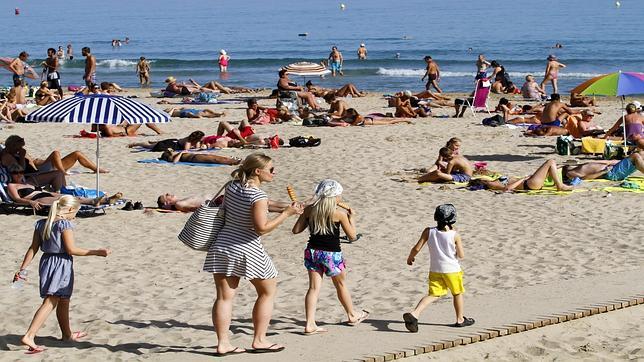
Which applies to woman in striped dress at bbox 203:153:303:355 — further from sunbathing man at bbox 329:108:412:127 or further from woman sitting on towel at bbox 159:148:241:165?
sunbathing man at bbox 329:108:412:127

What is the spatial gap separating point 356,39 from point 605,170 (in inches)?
2237

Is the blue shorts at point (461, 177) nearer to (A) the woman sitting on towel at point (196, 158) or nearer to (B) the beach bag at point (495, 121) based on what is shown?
(A) the woman sitting on towel at point (196, 158)

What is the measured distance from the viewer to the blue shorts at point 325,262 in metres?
7.47

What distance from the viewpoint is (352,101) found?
1085 inches

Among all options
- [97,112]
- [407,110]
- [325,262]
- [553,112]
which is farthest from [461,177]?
[407,110]

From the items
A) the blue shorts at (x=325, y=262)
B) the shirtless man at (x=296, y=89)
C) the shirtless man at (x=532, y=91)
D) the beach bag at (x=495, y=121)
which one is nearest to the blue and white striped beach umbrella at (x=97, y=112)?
the blue shorts at (x=325, y=262)

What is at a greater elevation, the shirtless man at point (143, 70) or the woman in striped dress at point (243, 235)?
the woman in striped dress at point (243, 235)

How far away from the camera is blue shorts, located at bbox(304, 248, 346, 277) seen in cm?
747

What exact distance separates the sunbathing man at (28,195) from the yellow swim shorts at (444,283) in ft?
19.8

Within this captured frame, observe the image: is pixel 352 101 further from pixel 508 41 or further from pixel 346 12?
pixel 346 12

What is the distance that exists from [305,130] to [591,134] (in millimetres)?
5474

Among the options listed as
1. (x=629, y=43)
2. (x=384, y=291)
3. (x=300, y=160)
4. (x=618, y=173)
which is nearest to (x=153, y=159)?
(x=300, y=160)

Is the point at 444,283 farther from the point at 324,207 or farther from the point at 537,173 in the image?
the point at 537,173

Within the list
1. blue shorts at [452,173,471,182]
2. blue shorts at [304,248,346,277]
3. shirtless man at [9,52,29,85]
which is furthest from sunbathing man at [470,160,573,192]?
shirtless man at [9,52,29,85]
